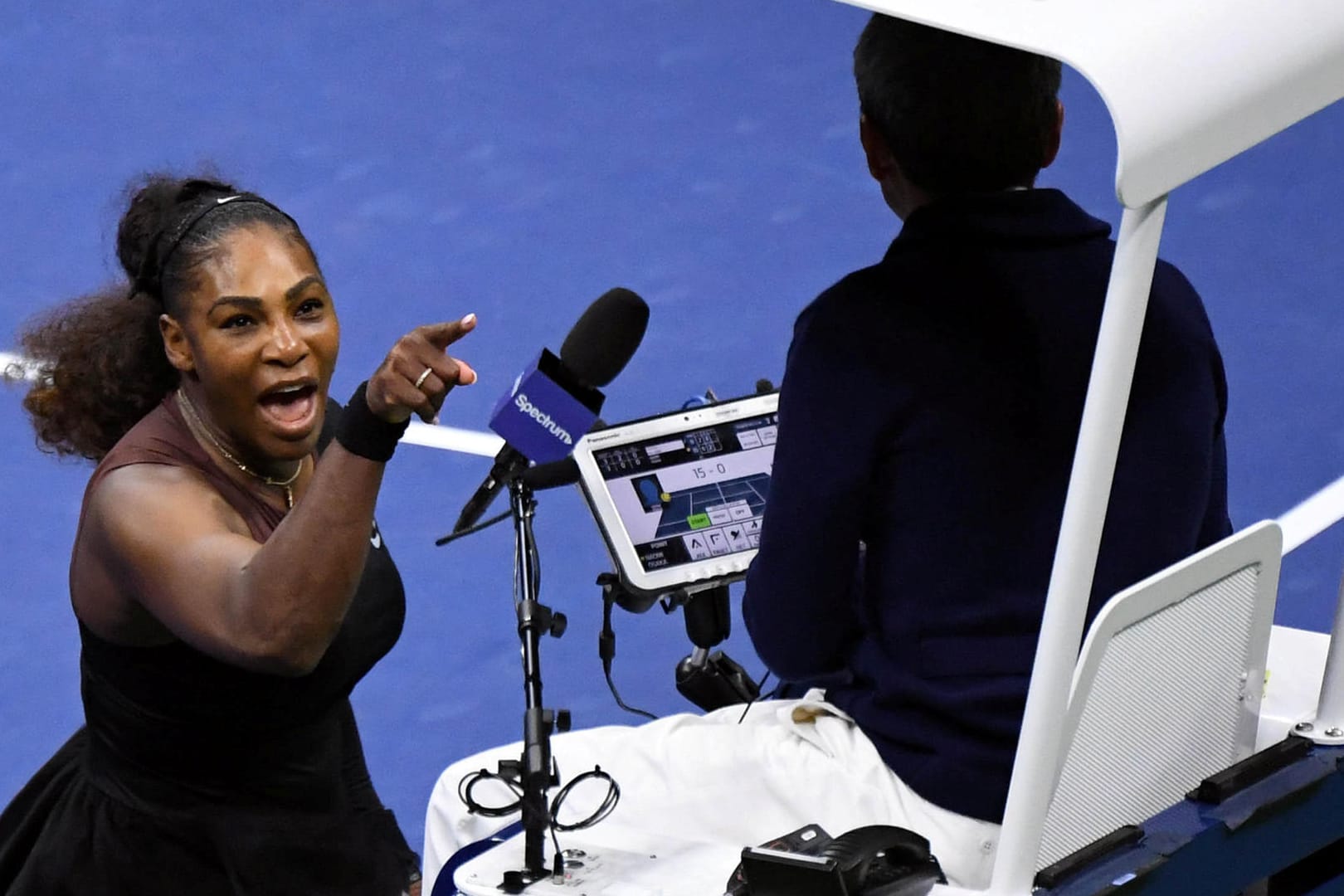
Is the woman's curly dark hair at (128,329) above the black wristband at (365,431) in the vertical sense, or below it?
above

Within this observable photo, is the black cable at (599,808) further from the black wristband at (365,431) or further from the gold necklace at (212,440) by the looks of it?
the gold necklace at (212,440)

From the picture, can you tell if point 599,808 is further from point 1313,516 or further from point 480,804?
point 1313,516

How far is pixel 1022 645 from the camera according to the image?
8.08ft

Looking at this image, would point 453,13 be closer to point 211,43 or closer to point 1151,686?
point 211,43

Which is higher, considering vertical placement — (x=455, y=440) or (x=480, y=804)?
(x=455, y=440)

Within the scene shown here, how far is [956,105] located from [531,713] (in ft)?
3.02

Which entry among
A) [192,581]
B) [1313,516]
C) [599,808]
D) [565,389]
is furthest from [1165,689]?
[1313,516]

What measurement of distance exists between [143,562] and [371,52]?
5759 mm

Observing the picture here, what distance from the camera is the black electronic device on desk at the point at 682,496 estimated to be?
3217 mm

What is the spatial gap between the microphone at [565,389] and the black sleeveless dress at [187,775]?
81 centimetres

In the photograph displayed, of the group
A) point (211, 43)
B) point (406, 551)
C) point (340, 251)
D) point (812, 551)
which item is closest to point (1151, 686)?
point (812, 551)

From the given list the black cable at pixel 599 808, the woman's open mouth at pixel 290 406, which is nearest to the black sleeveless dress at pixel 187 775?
the woman's open mouth at pixel 290 406

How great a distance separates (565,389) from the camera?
7.32 feet

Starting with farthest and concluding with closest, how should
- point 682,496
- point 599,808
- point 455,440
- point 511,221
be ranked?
point 511,221 < point 455,440 < point 682,496 < point 599,808
